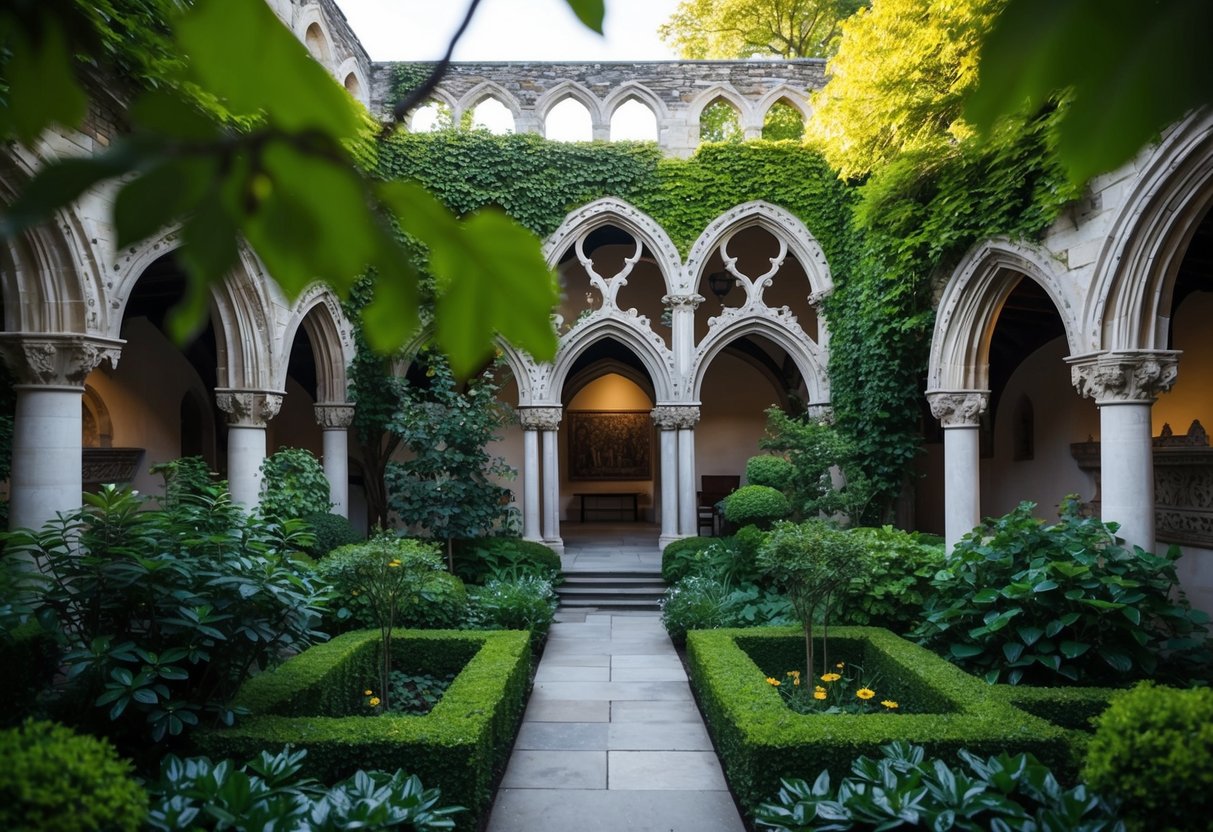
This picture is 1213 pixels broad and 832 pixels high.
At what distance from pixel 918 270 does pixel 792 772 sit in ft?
22.0

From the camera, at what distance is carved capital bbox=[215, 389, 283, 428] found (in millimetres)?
9070

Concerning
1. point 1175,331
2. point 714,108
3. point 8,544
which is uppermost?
point 714,108

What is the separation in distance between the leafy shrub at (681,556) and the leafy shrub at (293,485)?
177 inches

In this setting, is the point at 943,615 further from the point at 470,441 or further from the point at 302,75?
the point at 302,75

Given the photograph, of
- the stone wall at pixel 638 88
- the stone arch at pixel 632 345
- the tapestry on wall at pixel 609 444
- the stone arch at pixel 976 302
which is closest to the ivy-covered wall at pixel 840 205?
the stone arch at pixel 976 302

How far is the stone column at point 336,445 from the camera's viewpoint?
37.9 ft

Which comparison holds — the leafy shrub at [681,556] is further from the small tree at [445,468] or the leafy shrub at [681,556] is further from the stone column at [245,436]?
the stone column at [245,436]

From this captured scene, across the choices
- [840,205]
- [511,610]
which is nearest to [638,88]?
[840,205]

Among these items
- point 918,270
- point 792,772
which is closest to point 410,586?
point 792,772

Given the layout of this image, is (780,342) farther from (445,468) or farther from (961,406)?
(445,468)

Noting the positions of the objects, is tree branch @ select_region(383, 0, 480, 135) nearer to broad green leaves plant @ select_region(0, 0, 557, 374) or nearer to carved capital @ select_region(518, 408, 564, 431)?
broad green leaves plant @ select_region(0, 0, 557, 374)

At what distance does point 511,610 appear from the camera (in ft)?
29.2

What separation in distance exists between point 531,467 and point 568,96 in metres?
5.79

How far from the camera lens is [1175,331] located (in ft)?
34.3
